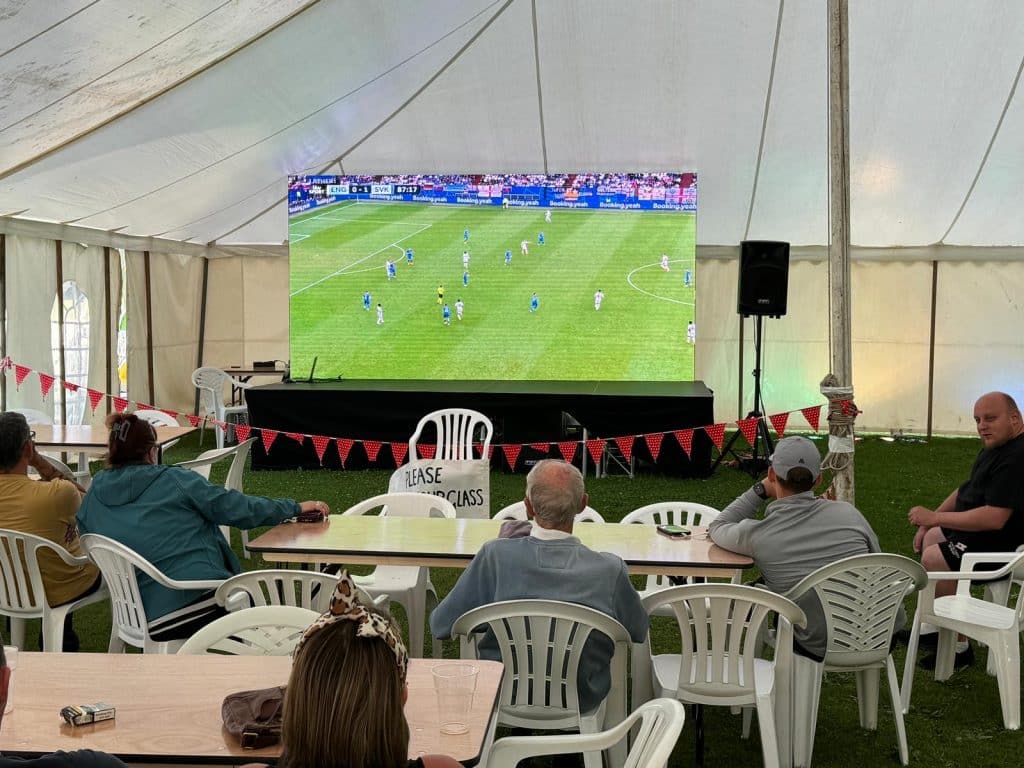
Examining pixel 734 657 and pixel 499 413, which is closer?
pixel 734 657

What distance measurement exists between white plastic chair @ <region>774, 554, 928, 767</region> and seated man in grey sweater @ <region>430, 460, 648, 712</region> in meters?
0.73

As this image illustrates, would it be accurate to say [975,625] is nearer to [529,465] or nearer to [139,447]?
[139,447]

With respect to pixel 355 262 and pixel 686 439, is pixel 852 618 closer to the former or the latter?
pixel 686 439

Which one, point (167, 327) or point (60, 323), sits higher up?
point (167, 327)

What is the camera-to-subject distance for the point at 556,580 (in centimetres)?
319

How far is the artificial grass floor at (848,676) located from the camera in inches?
153

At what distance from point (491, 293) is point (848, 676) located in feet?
24.5

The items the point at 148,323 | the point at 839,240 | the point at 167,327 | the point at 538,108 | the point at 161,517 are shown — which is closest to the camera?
the point at 161,517

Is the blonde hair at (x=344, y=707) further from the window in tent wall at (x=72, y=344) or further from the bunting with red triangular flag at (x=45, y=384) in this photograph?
the window in tent wall at (x=72, y=344)

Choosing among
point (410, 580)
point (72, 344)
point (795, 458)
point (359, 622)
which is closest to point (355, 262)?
point (72, 344)

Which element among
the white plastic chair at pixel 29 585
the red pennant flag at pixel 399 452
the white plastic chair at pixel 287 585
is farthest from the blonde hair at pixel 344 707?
the red pennant flag at pixel 399 452

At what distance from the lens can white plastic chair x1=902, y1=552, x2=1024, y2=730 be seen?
4.14 meters

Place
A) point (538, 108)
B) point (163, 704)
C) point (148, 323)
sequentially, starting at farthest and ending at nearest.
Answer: point (148, 323) → point (538, 108) → point (163, 704)

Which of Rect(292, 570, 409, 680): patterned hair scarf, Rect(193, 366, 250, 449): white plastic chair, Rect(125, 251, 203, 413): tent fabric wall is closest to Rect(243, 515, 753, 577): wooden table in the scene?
Rect(292, 570, 409, 680): patterned hair scarf
